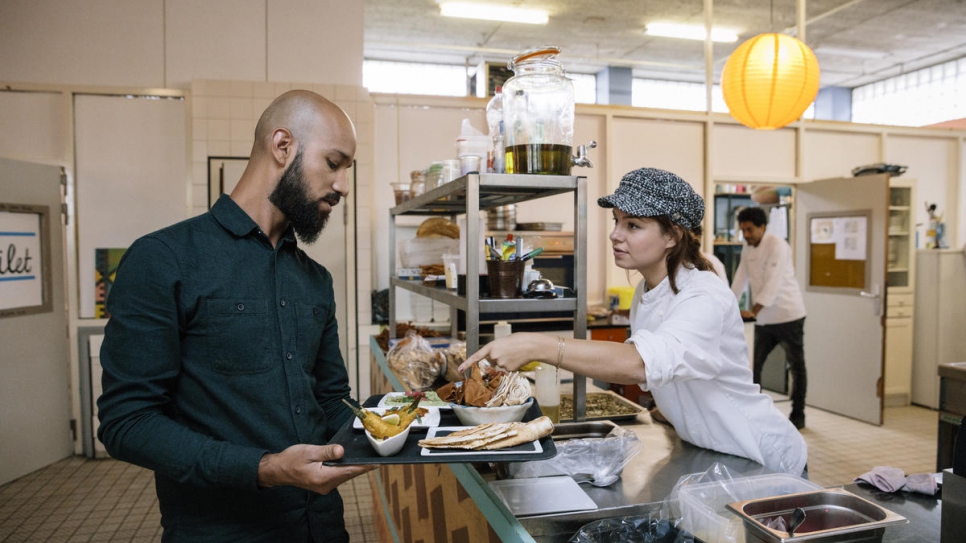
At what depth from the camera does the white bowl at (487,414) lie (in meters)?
1.51

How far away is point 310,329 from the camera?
67.1 inches

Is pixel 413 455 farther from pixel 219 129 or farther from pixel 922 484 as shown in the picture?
pixel 219 129

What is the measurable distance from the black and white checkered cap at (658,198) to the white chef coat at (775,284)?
384 centimetres

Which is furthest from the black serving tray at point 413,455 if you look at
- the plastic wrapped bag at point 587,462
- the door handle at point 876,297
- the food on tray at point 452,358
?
the door handle at point 876,297

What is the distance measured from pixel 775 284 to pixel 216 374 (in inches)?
193

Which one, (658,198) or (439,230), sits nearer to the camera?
(658,198)

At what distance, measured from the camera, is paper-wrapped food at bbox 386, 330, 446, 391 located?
2.66m

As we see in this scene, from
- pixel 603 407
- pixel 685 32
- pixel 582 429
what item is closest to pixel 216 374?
pixel 582 429

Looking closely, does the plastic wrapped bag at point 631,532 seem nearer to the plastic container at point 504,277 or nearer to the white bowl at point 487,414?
the white bowl at point 487,414

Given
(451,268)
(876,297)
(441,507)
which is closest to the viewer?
(441,507)

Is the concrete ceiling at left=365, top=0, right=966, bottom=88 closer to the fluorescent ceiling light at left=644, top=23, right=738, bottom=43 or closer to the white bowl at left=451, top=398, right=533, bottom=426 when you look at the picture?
the fluorescent ceiling light at left=644, top=23, right=738, bottom=43

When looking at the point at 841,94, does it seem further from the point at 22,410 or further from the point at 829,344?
the point at 22,410

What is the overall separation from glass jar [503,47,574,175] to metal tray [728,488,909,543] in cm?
108

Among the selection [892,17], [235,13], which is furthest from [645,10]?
[235,13]
